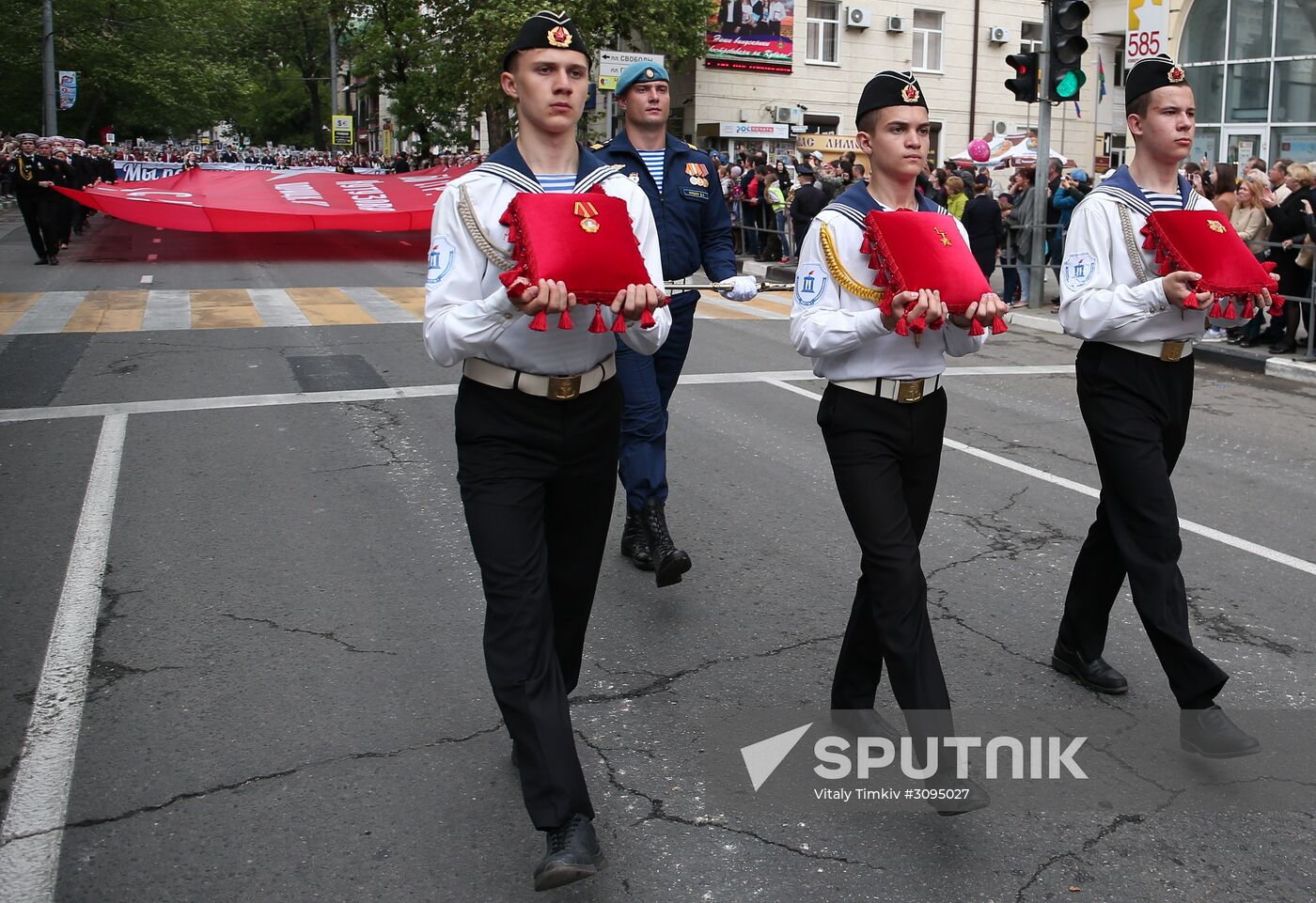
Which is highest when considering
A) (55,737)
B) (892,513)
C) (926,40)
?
(926,40)

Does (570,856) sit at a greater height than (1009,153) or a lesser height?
lesser

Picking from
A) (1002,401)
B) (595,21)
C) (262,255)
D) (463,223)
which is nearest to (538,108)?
(463,223)

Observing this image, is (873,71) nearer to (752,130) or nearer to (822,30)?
(822,30)

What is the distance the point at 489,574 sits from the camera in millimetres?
3318

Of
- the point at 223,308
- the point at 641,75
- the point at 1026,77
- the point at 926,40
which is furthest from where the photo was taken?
the point at 926,40

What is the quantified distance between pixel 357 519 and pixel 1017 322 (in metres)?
11.3

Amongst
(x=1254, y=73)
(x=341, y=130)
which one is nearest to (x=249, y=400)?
(x=1254, y=73)

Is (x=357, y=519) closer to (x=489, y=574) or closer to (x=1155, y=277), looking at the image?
(x=489, y=574)

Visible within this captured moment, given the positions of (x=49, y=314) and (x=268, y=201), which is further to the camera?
(x=268, y=201)

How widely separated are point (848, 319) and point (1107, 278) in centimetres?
101

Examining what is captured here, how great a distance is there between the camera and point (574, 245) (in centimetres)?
312

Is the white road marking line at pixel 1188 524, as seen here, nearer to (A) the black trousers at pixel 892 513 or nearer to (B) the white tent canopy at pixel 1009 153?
(A) the black trousers at pixel 892 513

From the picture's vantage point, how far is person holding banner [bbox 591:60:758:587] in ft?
18.7

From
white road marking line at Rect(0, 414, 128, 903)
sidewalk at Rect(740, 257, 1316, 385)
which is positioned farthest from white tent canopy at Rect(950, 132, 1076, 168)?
white road marking line at Rect(0, 414, 128, 903)
